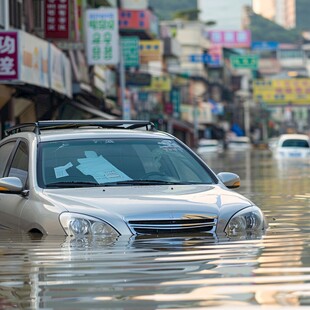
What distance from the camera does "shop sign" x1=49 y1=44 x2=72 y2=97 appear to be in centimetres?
3681

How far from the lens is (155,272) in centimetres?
784

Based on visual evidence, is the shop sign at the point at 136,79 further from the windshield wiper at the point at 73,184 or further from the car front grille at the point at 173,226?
the car front grille at the point at 173,226

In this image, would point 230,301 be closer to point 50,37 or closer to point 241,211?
point 241,211

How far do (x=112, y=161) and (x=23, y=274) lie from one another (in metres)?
2.69

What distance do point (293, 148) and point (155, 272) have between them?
48269mm

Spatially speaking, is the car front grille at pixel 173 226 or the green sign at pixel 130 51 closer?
the car front grille at pixel 173 226

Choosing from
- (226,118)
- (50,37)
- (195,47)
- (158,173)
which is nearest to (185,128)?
(195,47)

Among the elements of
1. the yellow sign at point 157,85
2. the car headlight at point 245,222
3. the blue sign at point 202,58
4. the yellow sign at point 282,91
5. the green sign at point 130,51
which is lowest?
the yellow sign at point 282,91

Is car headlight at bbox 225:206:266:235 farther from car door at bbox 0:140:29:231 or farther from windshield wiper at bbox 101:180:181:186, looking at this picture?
car door at bbox 0:140:29:231

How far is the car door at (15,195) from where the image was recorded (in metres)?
10.3

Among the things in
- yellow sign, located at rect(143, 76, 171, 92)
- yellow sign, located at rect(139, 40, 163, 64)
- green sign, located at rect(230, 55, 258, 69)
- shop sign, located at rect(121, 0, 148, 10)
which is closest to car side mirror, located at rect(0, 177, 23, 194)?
yellow sign, located at rect(139, 40, 163, 64)

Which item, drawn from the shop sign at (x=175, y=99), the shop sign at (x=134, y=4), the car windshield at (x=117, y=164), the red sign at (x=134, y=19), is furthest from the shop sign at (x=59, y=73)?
the shop sign at (x=175, y=99)

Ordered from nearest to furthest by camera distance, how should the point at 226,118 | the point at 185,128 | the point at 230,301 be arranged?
the point at 230,301
the point at 185,128
the point at 226,118

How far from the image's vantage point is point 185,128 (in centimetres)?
12112
